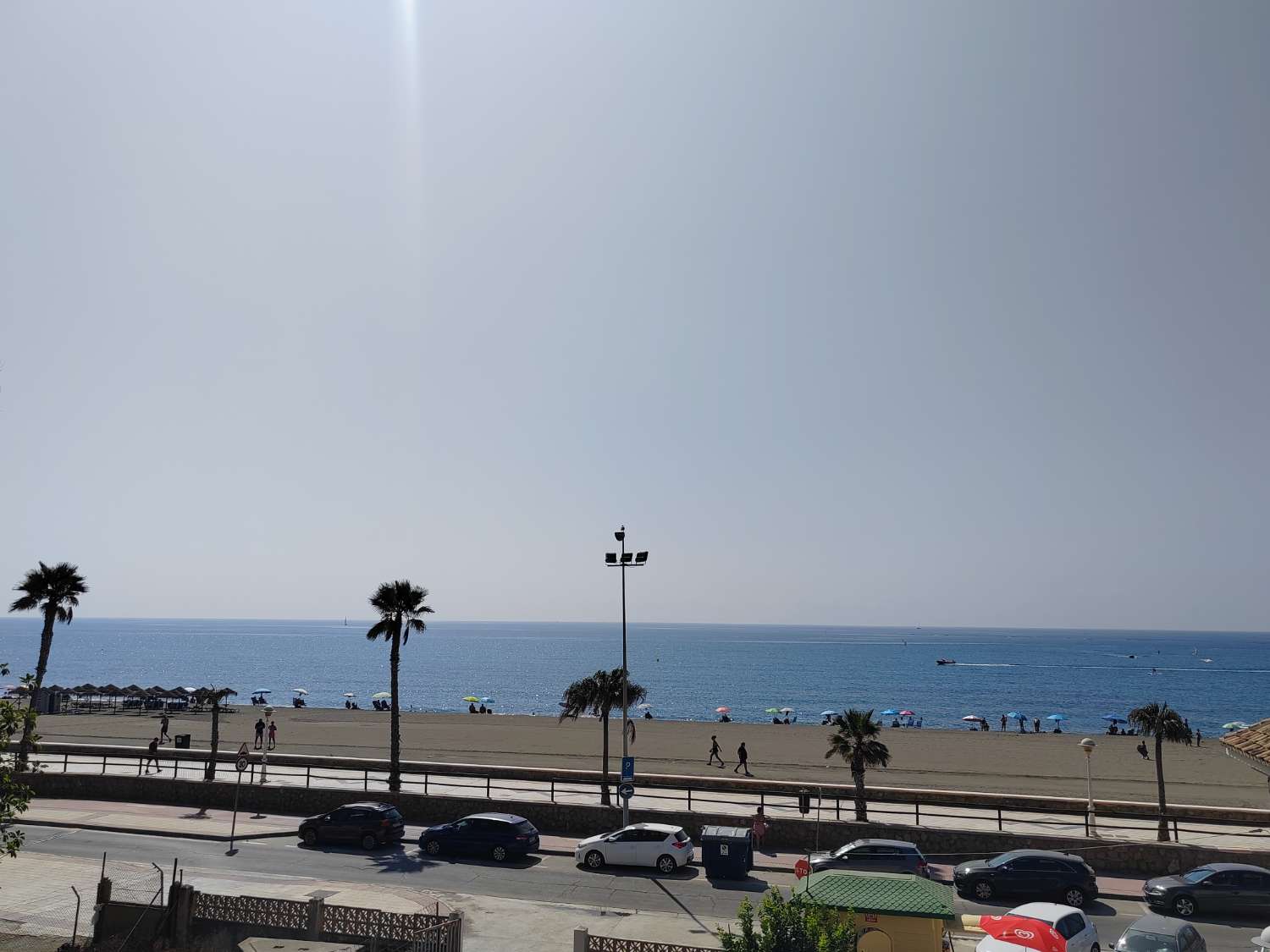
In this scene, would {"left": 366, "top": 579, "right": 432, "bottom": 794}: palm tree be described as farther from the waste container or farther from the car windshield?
the car windshield

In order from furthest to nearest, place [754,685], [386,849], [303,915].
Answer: [754,685]
[386,849]
[303,915]

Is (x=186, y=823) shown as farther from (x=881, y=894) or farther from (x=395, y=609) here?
(x=881, y=894)

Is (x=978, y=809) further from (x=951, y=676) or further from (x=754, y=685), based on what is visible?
(x=951, y=676)

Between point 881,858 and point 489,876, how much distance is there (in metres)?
10.3

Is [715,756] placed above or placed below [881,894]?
below

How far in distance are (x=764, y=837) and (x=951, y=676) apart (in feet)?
532

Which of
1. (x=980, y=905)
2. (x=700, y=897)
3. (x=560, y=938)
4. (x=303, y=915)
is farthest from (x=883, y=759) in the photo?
(x=303, y=915)

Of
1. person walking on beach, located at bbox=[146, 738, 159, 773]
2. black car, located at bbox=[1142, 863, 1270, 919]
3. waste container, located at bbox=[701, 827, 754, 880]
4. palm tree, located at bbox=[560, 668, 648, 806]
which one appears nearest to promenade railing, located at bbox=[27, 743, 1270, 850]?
person walking on beach, located at bbox=[146, 738, 159, 773]

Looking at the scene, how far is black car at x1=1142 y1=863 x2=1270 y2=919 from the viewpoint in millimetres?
20156

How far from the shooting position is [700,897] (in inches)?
839

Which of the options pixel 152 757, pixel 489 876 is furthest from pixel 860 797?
pixel 152 757

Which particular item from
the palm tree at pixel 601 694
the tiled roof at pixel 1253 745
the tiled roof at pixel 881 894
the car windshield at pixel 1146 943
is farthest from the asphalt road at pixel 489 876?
the palm tree at pixel 601 694

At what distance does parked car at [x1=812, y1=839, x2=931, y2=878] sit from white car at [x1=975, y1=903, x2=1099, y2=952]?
517 centimetres

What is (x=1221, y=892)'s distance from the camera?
20219mm
